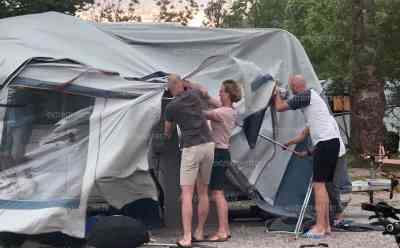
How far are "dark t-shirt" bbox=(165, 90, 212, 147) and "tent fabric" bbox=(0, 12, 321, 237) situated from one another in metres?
0.34

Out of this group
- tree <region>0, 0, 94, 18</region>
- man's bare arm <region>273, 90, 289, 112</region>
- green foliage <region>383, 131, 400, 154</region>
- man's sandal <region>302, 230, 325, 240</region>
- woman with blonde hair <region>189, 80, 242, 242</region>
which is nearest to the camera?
woman with blonde hair <region>189, 80, 242, 242</region>

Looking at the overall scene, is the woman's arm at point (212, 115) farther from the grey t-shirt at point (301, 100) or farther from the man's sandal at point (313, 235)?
the man's sandal at point (313, 235)

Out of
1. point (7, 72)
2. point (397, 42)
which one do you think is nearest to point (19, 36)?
point (7, 72)

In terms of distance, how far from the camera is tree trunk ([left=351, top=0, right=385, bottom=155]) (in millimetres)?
18891

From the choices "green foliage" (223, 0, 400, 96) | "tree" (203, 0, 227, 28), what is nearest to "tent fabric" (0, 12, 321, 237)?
"green foliage" (223, 0, 400, 96)

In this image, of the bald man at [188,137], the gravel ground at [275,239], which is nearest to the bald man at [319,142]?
the gravel ground at [275,239]

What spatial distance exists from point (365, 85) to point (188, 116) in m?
11.0

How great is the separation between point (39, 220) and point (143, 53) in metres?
3.12

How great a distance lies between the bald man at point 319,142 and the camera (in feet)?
30.8

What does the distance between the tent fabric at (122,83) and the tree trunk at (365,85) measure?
804 cm

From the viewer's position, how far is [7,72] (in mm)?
9195

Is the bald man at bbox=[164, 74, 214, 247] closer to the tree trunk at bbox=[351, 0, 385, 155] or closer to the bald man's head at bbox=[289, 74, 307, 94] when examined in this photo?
the bald man's head at bbox=[289, 74, 307, 94]

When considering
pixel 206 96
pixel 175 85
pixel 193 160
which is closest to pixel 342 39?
pixel 206 96

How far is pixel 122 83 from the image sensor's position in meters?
9.34
